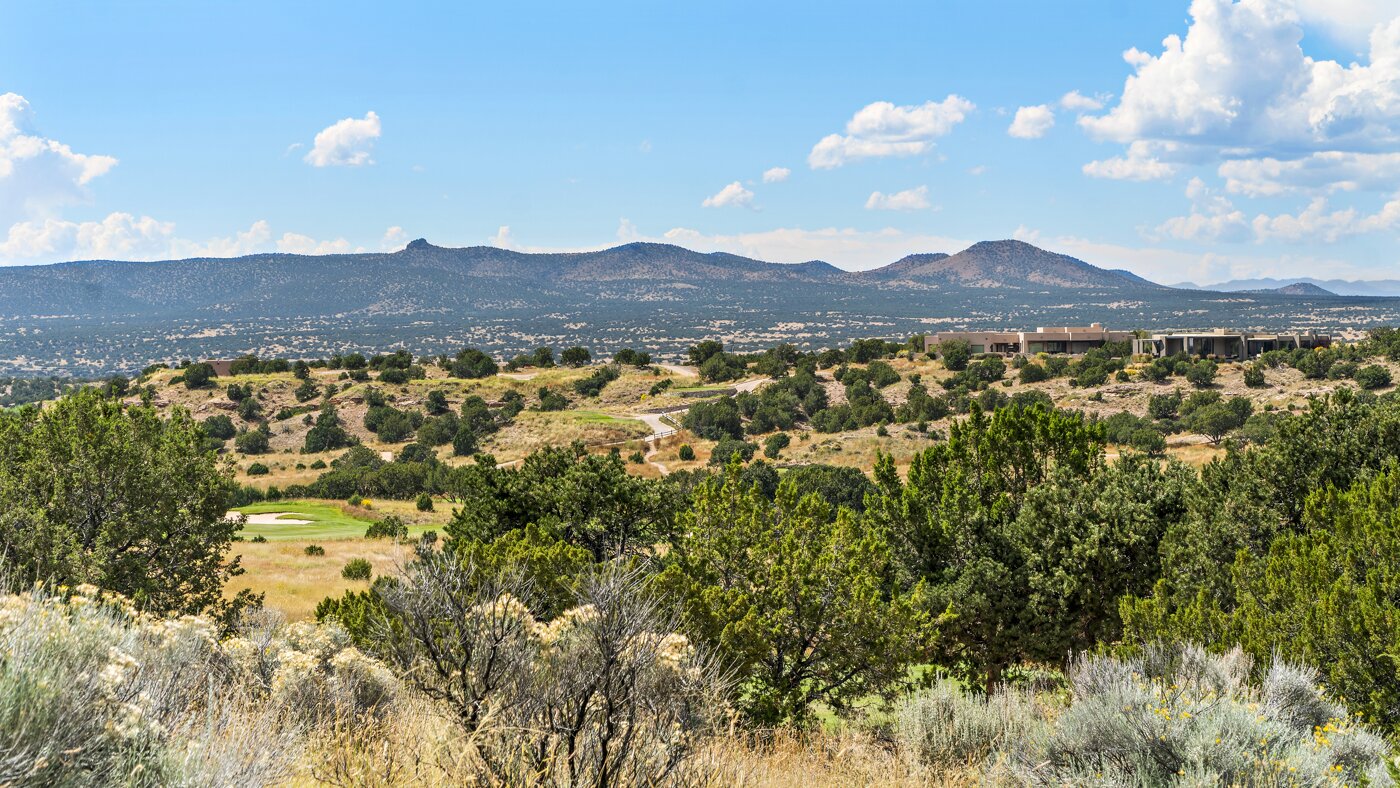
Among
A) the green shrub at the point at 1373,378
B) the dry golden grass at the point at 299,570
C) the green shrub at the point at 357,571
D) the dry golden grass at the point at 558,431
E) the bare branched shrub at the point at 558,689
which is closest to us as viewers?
the bare branched shrub at the point at 558,689

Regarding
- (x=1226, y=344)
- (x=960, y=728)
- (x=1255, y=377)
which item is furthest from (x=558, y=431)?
Result: (x=960, y=728)

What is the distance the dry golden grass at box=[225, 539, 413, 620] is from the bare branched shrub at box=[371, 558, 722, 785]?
1356 centimetres

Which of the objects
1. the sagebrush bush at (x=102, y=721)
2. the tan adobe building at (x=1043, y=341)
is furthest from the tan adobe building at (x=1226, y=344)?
the sagebrush bush at (x=102, y=721)

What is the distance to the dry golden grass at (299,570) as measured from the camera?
22328 millimetres

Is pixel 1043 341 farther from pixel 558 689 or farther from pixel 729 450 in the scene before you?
pixel 558 689

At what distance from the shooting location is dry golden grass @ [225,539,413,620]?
2233 cm

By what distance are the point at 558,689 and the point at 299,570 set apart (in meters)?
25.3

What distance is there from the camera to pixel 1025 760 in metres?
7.41

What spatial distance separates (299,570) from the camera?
28.0 m

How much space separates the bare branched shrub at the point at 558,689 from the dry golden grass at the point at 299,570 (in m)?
13.6

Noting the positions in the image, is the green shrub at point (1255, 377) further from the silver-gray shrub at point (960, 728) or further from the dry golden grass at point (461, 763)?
the dry golden grass at point (461, 763)

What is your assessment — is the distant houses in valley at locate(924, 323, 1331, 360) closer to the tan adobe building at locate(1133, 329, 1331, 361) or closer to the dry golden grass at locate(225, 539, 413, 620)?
the tan adobe building at locate(1133, 329, 1331, 361)

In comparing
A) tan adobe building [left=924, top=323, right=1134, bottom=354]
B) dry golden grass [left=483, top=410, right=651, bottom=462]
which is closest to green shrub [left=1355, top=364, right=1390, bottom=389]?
tan adobe building [left=924, top=323, right=1134, bottom=354]

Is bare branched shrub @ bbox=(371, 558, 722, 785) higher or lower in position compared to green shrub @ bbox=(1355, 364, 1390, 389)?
higher
